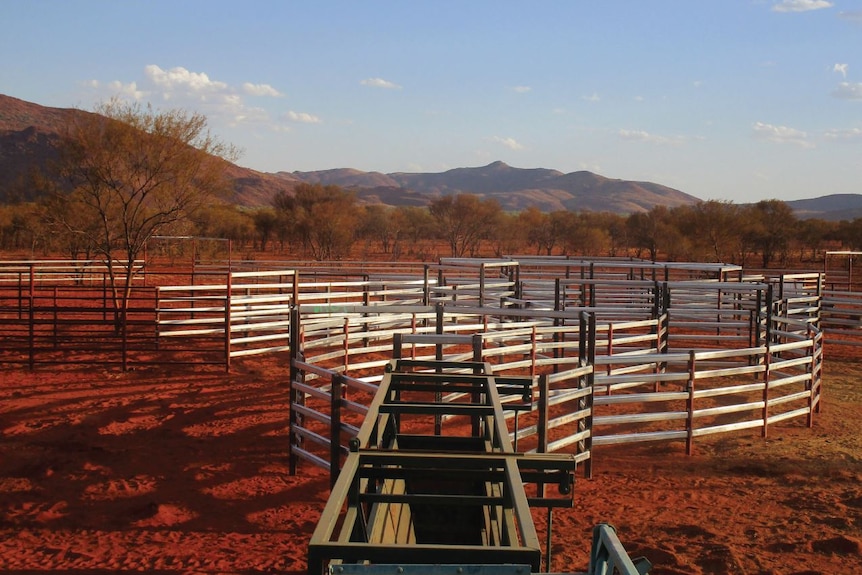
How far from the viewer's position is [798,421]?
10.7 metres

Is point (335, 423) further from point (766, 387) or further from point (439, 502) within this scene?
point (766, 387)

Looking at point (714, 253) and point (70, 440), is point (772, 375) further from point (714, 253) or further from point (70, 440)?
point (714, 253)

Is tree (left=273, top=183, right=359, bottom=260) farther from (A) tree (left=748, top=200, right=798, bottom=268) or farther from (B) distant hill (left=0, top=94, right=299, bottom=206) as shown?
(B) distant hill (left=0, top=94, right=299, bottom=206)

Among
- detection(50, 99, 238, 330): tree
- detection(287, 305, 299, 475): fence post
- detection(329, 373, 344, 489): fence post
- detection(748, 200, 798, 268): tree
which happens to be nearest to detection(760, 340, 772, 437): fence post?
detection(329, 373, 344, 489): fence post

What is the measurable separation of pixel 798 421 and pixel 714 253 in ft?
115

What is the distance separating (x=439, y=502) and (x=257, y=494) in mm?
4813

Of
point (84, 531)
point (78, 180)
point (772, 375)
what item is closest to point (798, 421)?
point (772, 375)

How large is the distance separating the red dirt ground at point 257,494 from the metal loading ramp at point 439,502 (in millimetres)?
1838

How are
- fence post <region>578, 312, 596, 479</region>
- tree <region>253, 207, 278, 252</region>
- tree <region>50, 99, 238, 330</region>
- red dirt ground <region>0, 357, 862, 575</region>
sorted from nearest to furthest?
red dirt ground <region>0, 357, 862, 575</region> → fence post <region>578, 312, 596, 479</region> → tree <region>50, 99, 238, 330</region> → tree <region>253, 207, 278, 252</region>

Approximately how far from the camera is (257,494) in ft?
23.6

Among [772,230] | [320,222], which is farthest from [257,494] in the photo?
[772,230]

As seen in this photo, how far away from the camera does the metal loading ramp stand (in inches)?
84.6

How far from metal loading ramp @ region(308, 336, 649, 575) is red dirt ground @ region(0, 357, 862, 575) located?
6.03 ft

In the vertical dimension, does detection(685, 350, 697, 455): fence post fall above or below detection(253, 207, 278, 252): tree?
below
